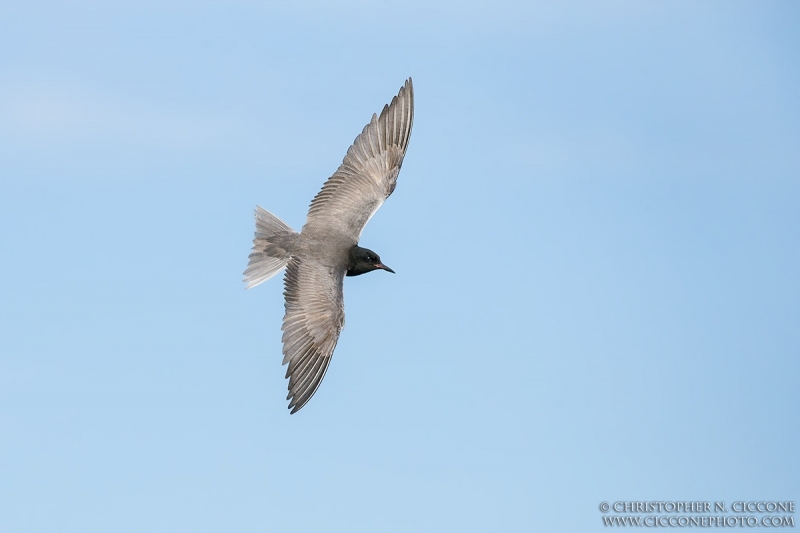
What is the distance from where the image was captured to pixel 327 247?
71.1ft

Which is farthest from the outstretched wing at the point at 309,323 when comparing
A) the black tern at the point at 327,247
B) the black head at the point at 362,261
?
the black head at the point at 362,261

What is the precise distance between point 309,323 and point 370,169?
402cm

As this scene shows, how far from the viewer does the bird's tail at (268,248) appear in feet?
71.8

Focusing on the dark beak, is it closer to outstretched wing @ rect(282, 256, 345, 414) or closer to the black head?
the black head

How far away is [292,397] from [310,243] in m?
3.34

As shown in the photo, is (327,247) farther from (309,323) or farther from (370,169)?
(370,169)

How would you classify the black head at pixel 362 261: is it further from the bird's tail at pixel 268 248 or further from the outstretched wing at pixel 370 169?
the bird's tail at pixel 268 248

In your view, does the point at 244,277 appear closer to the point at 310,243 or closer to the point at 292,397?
the point at 310,243

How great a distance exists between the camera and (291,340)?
66.4ft

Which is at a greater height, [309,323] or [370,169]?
[370,169]

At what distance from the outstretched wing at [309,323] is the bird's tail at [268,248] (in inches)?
19.5

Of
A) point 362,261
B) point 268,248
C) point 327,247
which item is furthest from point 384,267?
point 268,248

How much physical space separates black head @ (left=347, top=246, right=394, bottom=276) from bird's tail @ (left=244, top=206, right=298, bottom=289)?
1.12 m

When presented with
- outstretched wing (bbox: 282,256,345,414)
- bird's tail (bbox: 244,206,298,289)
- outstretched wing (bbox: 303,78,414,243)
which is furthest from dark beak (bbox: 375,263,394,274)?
bird's tail (bbox: 244,206,298,289)
